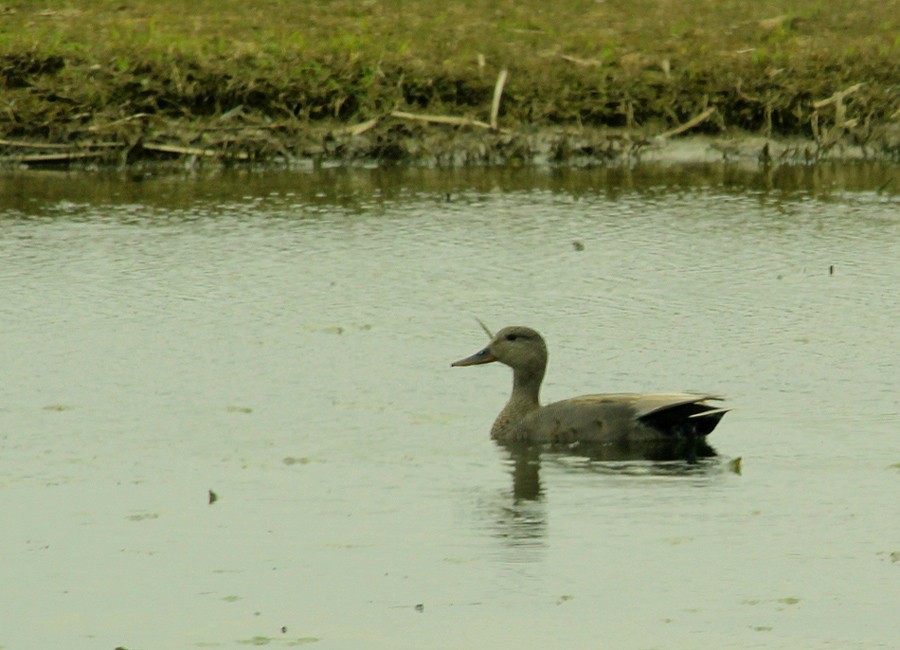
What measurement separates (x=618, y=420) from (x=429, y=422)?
114 cm

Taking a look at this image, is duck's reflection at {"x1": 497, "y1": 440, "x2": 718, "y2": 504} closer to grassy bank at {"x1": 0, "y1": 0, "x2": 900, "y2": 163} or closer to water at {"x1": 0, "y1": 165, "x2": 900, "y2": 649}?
water at {"x1": 0, "y1": 165, "x2": 900, "y2": 649}

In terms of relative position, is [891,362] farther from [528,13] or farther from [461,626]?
[528,13]

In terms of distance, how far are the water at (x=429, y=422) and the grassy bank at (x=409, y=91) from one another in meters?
2.93

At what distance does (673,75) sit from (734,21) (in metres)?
2.65

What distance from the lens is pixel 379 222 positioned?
56.0 feet

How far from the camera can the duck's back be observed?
9.73m

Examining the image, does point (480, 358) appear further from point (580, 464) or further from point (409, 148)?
point (409, 148)

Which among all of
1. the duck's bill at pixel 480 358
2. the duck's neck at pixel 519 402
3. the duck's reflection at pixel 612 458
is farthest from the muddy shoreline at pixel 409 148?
the duck's reflection at pixel 612 458

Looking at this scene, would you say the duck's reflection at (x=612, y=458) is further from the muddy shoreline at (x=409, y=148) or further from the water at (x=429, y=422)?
the muddy shoreline at (x=409, y=148)

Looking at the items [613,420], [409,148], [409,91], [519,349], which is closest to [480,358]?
[519,349]

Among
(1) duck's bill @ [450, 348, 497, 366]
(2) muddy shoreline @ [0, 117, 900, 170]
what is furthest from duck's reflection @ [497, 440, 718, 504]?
(2) muddy shoreline @ [0, 117, 900, 170]

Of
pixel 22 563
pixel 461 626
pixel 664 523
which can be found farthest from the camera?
pixel 664 523

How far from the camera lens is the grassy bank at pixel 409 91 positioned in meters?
21.3

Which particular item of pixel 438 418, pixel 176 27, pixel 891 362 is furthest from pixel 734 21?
pixel 438 418
